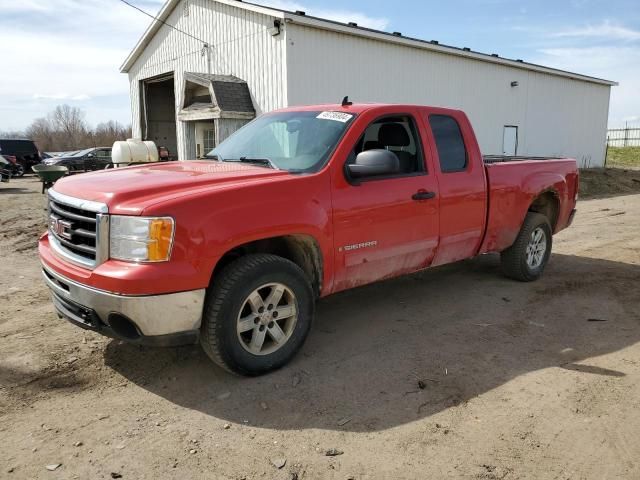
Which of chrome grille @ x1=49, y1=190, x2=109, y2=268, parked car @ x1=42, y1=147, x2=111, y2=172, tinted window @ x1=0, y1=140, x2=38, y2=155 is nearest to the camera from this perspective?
chrome grille @ x1=49, y1=190, x2=109, y2=268

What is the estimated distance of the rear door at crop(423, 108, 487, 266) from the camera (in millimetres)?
4820

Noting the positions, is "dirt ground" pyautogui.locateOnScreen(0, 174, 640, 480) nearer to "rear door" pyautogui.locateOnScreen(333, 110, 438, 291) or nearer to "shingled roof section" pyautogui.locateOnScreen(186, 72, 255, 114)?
"rear door" pyautogui.locateOnScreen(333, 110, 438, 291)

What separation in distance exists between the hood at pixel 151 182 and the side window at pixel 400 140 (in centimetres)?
120

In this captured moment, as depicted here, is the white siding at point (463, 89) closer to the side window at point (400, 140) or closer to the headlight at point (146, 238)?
the side window at point (400, 140)

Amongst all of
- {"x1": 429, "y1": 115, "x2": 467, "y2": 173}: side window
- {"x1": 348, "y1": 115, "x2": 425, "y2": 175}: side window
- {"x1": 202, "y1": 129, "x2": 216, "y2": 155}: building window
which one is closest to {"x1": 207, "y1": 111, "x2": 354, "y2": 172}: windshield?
{"x1": 348, "y1": 115, "x2": 425, "y2": 175}: side window

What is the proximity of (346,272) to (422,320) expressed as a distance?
1.18 meters

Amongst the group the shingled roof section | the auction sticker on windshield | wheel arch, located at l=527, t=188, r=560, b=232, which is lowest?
wheel arch, located at l=527, t=188, r=560, b=232

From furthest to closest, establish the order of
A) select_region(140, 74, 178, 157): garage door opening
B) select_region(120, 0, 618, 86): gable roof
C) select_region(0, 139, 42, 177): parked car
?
1. select_region(0, 139, 42, 177): parked car
2. select_region(140, 74, 178, 157): garage door opening
3. select_region(120, 0, 618, 86): gable roof

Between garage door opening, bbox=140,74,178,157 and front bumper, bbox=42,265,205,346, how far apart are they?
59.9 ft

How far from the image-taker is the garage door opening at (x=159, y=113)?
66.9 feet

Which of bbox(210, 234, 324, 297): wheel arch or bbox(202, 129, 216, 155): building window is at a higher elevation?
bbox(202, 129, 216, 155): building window

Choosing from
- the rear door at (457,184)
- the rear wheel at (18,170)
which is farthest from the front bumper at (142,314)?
the rear wheel at (18,170)

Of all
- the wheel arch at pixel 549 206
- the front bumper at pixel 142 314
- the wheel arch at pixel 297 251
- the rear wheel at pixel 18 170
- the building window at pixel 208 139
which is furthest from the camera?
the rear wheel at pixel 18 170

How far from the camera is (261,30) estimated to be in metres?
14.1
